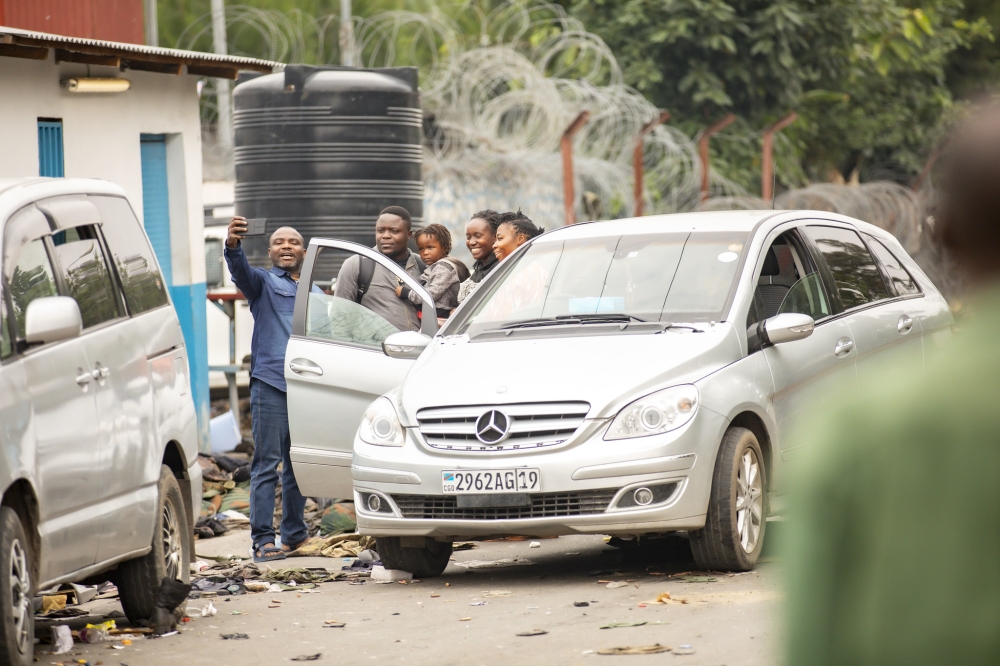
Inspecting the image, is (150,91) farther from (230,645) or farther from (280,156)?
(230,645)

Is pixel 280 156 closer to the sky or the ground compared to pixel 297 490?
closer to the sky

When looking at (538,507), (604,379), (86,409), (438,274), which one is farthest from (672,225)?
(86,409)

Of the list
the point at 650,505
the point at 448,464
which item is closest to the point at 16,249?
the point at 448,464

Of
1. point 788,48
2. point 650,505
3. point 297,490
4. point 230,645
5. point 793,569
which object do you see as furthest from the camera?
point 788,48

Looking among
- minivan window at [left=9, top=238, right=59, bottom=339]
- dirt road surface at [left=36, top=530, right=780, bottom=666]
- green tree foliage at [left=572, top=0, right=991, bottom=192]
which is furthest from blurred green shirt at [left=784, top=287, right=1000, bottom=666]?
green tree foliage at [left=572, top=0, right=991, bottom=192]

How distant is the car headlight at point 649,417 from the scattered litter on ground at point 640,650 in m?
1.44

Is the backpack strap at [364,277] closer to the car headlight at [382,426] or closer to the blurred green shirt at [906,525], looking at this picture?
the car headlight at [382,426]

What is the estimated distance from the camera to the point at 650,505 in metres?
6.64

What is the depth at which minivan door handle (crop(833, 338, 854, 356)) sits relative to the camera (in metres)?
7.85

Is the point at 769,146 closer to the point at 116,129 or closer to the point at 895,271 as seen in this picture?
the point at 116,129

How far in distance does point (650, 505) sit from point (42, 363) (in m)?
2.85

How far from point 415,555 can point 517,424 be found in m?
1.14

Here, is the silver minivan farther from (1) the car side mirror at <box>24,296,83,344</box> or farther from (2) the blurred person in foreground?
(2) the blurred person in foreground

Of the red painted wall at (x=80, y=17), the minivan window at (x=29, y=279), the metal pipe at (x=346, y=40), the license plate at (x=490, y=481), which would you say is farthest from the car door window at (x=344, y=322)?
the metal pipe at (x=346, y=40)
